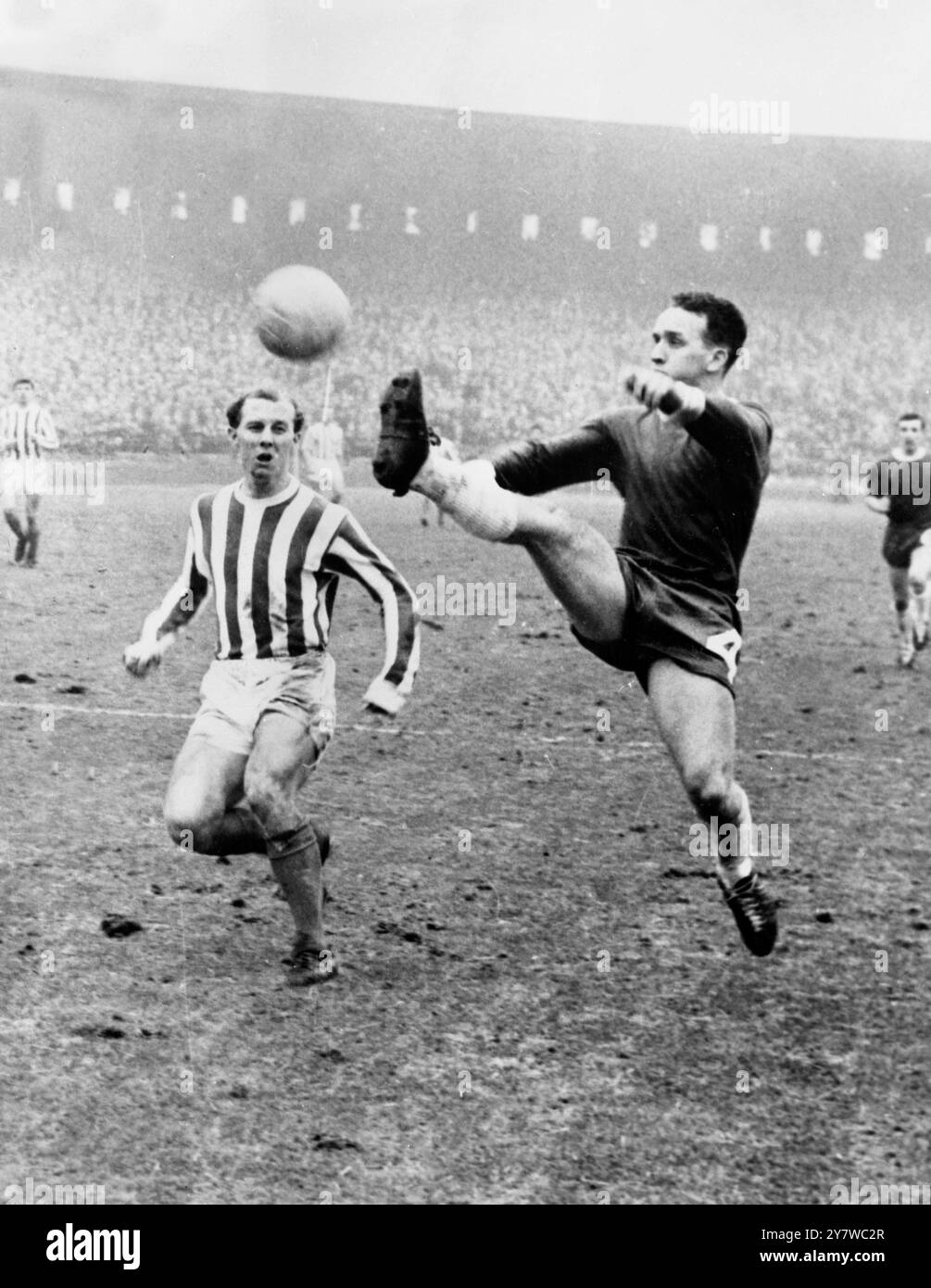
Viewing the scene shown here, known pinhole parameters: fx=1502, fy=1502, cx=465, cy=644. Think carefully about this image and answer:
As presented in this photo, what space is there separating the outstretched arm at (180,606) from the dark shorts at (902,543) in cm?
529

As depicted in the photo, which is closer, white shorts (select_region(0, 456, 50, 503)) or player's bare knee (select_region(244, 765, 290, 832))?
player's bare knee (select_region(244, 765, 290, 832))

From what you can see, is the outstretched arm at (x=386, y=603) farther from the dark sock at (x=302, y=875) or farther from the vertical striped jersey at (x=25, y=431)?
the vertical striped jersey at (x=25, y=431)

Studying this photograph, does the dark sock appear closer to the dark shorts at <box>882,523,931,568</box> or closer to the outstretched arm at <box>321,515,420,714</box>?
the outstretched arm at <box>321,515,420,714</box>

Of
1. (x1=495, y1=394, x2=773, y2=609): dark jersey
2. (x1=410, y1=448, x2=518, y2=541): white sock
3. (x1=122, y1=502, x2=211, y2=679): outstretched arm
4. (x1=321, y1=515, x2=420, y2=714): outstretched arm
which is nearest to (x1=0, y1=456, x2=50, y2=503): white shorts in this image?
(x1=122, y1=502, x2=211, y2=679): outstretched arm

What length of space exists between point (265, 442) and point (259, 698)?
0.69 metres

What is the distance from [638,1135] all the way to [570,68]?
3295 millimetres

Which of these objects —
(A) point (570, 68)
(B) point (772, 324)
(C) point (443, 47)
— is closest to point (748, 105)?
(A) point (570, 68)

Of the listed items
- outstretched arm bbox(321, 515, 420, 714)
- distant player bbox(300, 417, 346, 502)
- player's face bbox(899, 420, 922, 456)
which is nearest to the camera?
outstretched arm bbox(321, 515, 420, 714)

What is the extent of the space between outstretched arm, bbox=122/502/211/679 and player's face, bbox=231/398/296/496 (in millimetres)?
221

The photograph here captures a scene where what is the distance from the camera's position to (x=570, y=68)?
485 cm

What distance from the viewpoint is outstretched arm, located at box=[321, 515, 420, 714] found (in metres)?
3.74

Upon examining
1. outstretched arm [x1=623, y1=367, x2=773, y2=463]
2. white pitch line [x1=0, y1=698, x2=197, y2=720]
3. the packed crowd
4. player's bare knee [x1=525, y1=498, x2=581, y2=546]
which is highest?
the packed crowd
